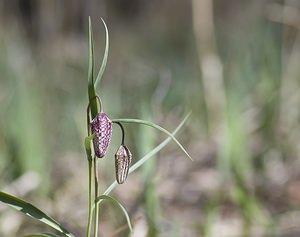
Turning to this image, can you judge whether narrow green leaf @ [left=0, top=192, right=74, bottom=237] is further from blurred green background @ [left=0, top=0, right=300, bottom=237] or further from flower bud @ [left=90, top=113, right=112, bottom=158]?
blurred green background @ [left=0, top=0, right=300, bottom=237]

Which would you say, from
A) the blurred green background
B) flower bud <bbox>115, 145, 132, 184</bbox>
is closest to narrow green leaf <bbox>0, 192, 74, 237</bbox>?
flower bud <bbox>115, 145, 132, 184</bbox>

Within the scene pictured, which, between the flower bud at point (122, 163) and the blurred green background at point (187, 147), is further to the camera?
the blurred green background at point (187, 147)

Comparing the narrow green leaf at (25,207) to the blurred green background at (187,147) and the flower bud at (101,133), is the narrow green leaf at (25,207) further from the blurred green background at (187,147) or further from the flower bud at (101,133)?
the blurred green background at (187,147)

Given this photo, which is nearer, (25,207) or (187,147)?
(25,207)

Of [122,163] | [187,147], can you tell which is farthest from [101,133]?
[187,147]

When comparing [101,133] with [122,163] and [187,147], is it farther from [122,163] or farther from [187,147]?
[187,147]

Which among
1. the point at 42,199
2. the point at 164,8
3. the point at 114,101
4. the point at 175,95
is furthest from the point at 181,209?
the point at 164,8

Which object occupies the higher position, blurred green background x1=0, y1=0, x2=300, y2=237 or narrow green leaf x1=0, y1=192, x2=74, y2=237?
narrow green leaf x1=0, y1=192, x2=74, y2=237

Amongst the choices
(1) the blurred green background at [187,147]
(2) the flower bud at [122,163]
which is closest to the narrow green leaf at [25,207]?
(2) the flower bud at [122,163]

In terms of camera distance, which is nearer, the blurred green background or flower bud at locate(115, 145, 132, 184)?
flower bud at locate(115, 145, 132, 184)
